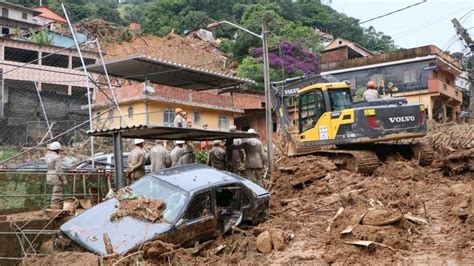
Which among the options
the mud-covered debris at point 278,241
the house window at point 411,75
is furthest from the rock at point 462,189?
the house window at point 411,75

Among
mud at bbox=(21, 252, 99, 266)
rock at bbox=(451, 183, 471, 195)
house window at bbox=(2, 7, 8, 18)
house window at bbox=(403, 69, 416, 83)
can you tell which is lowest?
mud at bbox=(21, 252, 99, 266)

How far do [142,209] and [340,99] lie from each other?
8089 mm

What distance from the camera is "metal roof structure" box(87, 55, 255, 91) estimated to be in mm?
21089

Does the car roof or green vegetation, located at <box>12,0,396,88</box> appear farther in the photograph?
green vegetation, located at <box>12,0,396,88</box>

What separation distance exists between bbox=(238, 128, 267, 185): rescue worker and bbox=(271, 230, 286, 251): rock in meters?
4.13

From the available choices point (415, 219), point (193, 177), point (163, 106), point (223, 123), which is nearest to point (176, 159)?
point (193, 177)

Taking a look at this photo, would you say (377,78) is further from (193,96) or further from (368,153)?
(368,153)

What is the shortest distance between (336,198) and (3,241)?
6901mm

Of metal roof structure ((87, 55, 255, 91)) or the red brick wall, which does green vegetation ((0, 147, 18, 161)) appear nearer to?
metal roof structure ((87, 55, 255, 91))

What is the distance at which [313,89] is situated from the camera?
1427 cm

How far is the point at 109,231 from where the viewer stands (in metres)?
7.62

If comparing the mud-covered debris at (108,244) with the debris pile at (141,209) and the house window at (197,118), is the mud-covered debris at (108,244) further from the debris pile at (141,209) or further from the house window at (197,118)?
the house window at (197,118)

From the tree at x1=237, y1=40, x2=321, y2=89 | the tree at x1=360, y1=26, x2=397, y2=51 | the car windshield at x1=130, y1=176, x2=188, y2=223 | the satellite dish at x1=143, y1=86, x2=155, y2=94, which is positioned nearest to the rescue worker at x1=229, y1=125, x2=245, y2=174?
the car windshield at x1=130, y1=176, x2=188, y2=223

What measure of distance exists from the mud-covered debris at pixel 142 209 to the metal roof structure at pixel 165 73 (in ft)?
42.3
